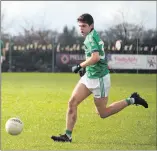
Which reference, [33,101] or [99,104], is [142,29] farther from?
[99,104]

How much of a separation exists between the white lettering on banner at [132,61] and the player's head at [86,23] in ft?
122

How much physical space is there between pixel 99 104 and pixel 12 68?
39.3 metres

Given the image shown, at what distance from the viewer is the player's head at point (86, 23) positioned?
8.19 m

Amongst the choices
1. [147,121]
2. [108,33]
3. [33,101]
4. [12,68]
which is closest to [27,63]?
[12,68]

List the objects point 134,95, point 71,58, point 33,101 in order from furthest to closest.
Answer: point 71,58 → point 33,101 → point 134,95

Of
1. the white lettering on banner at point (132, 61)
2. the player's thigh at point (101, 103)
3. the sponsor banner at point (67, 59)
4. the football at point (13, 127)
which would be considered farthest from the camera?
the sponsor banner at point (67, 59)

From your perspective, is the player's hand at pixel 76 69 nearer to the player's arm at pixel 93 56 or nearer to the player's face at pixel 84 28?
the player's arm at pixel 93 56

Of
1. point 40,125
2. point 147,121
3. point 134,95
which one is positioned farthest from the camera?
point 147,121

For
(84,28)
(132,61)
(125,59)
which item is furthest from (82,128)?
(125,59)

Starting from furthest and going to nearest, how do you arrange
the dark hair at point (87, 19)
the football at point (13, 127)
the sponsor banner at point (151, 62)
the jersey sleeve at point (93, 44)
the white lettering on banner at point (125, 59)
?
1. the white lettering on banner at point (125, 59)
2. the sponsor banner at point (151, 62)
3. the football at point (13, 127)
4. the dark hair at point (87, 19)
5. the jersey sleeve at point (93, 44)

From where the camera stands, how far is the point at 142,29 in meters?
52.4

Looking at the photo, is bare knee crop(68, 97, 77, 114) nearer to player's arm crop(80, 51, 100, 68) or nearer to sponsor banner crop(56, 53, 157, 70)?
player's arm crop(80, 51, 100, 68)

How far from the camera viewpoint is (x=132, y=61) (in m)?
46.2

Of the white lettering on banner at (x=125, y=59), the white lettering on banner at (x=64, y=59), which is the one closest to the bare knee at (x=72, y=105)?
the white lettering on banner at (x=125, y=59)
